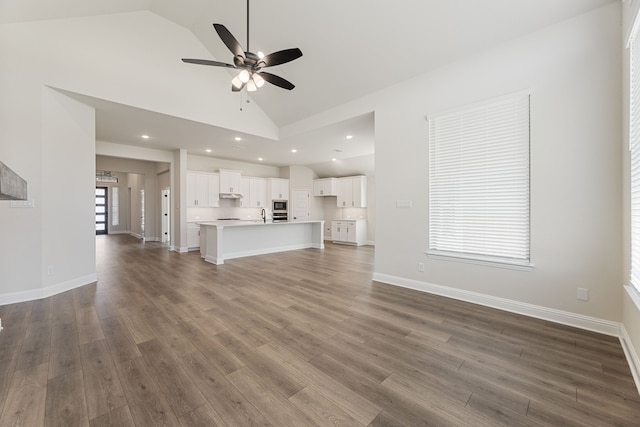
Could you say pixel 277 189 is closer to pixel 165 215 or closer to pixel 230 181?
pixel 230 181

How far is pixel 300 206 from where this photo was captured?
33.0 ft

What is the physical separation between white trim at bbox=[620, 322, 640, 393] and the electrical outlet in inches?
12.3

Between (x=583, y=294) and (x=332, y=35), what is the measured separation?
4.30 meters

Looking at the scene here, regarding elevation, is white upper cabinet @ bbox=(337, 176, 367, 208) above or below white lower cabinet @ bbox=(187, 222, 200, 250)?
above

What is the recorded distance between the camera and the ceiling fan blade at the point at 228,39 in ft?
8.53

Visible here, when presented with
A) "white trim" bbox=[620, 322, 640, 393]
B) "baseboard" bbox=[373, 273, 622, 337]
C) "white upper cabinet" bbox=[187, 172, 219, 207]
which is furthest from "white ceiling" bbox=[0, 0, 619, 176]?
"white trim" bbox=[620, 322, 640, 393]

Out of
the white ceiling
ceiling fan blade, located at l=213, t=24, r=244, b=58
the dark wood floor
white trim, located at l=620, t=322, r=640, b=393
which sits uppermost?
the white ceiling

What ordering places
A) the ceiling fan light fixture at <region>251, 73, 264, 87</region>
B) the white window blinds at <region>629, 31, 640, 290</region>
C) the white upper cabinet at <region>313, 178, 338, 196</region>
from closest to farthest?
the white window blinds at <region>629, 31, 640, 290</region>
the ceiling fan light fixture at <region>251, 73, 264, 87</region>
the white upper cabinet at <region>313, 178, 338, 196</region>

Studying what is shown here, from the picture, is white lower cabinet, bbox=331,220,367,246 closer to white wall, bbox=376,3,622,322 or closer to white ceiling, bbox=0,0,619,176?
white ceiling, bbox=0,0,619,176

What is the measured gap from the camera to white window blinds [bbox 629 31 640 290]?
1942mm

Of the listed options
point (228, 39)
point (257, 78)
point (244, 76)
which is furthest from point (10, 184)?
point (257, 78)

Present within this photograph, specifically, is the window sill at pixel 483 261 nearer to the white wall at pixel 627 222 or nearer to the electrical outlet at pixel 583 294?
the electrical outlet at pixel 583 294

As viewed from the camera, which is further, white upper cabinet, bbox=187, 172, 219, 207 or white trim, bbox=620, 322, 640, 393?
white upper cabinet, bbox=187, 172, 219, 207

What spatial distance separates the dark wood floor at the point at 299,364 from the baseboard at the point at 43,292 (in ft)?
→ 0.71
